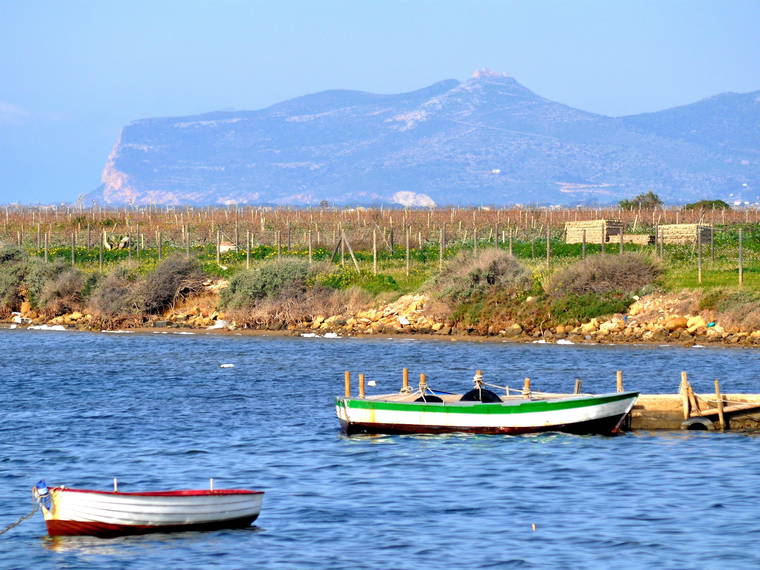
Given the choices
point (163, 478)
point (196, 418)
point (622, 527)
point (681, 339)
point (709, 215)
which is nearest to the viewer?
point (622, 527)

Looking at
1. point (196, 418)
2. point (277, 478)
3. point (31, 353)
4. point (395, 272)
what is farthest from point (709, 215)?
point (277, 478)

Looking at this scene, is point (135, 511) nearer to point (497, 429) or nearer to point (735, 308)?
point (497, 429)

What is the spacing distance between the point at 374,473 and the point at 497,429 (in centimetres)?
442

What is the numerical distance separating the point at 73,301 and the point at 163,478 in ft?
148

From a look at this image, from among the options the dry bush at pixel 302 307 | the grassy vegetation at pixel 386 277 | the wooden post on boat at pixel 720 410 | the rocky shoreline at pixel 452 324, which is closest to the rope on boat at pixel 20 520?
the wooden post on boat at pixel 720 410

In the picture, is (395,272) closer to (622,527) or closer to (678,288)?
(678,288)

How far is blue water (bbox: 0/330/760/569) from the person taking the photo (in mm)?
21469

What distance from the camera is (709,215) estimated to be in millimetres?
114250

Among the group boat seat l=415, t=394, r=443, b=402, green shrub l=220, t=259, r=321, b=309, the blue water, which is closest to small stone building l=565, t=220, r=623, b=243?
green shrub l=220, t=259, r=321, b=309

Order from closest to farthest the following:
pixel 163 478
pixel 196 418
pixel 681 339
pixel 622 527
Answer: pixel 622 527, pixel 163 478, pixel 196 418, pixel 681 339

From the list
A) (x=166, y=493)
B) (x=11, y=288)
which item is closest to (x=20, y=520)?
(x=166, y=493)

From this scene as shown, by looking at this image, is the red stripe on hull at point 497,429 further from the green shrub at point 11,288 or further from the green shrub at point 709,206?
the green shrub at point 709,206

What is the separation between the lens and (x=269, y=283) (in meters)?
62.6

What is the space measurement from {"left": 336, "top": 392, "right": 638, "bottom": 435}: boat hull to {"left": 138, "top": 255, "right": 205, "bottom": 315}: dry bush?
118 ft
